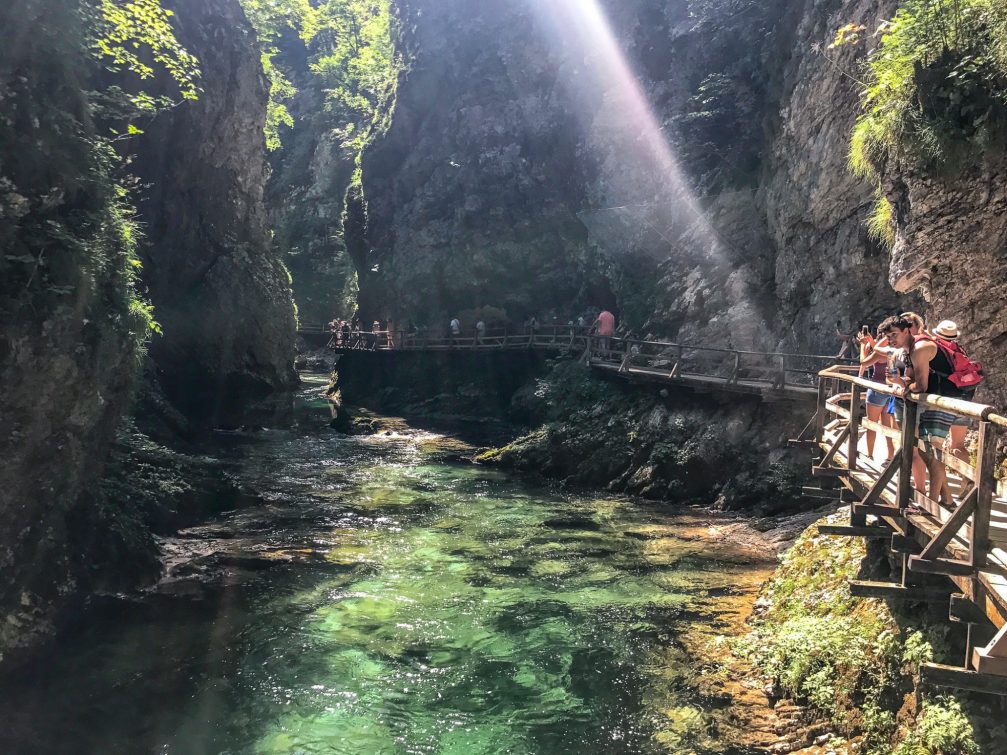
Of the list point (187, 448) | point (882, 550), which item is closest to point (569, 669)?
point (882, 550)

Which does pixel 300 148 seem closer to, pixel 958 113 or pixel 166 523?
pixel 166 523

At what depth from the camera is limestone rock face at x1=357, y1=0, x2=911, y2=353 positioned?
19.7 metres

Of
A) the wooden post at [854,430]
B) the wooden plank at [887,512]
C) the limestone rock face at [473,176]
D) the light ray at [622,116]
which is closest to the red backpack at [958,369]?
the wooden plank at [887,512]

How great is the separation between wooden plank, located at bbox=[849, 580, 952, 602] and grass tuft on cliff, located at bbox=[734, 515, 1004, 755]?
38 cm

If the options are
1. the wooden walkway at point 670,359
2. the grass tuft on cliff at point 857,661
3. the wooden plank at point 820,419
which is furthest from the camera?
the wooden walkway at point 670,359

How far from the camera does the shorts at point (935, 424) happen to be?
19.2ft

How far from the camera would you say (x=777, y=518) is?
14.5 metres

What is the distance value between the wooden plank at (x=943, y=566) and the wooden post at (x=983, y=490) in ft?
0.26

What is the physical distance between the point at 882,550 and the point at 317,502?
12.2 meters

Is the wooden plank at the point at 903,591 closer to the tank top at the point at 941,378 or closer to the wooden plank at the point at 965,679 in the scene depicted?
the wooden plank at the point at 965,679

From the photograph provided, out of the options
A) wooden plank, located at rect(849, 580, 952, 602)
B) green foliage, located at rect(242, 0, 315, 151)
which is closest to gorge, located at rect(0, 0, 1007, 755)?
wooden plank, located at rect(849, 580, 952, 602)

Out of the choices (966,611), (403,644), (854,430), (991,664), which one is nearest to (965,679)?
(991,664)

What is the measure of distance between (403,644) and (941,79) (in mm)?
9834

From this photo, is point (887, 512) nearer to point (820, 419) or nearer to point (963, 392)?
point (963, 392)
